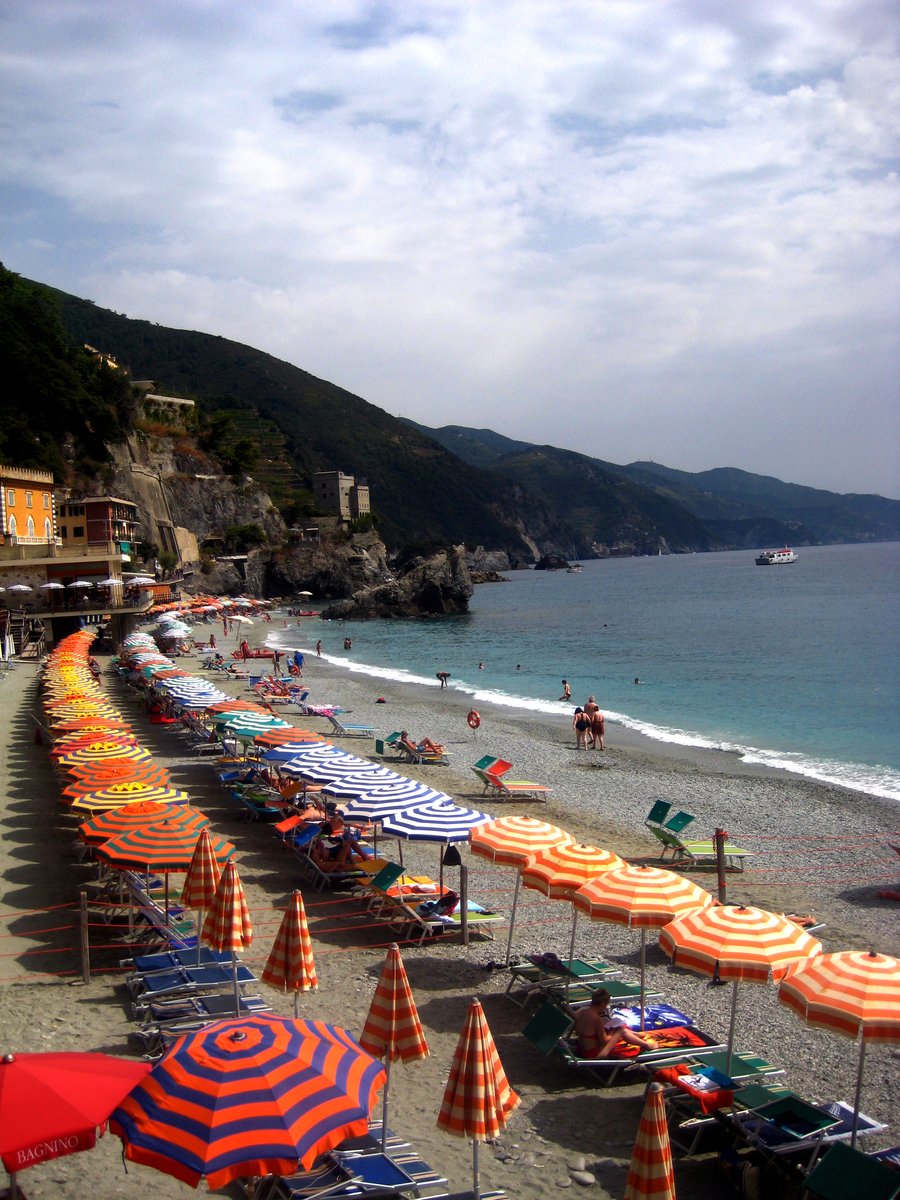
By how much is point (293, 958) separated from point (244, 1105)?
8.95 ft

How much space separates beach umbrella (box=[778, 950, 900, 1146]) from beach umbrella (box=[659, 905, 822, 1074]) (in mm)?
341

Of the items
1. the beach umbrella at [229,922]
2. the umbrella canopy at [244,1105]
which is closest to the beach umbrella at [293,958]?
the beach umbrella at [229,922]

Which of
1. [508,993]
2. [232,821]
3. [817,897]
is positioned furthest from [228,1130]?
[232,821]

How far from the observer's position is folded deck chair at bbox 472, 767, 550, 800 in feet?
61.3

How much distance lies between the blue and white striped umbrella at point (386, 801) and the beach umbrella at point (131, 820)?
1840 millimetres

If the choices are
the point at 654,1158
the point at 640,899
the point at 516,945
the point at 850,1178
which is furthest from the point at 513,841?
the point at 654,1158

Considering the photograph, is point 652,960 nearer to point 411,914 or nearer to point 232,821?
point 411,914

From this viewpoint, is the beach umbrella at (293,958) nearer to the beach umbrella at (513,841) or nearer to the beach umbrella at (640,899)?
the beach umbrella at (640,899)

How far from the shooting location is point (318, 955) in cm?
994

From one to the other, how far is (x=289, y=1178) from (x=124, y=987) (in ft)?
12.6

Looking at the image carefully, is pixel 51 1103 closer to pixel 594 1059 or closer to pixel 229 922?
pixel 229 922

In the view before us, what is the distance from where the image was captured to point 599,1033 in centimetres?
761

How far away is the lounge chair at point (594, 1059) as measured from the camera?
295 inches

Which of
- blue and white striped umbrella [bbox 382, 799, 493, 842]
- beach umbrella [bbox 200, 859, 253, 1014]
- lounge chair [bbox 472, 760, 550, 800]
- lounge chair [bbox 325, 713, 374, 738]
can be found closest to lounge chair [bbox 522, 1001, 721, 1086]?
beach umbrella [bbox 200, 859, 253, 1014]
